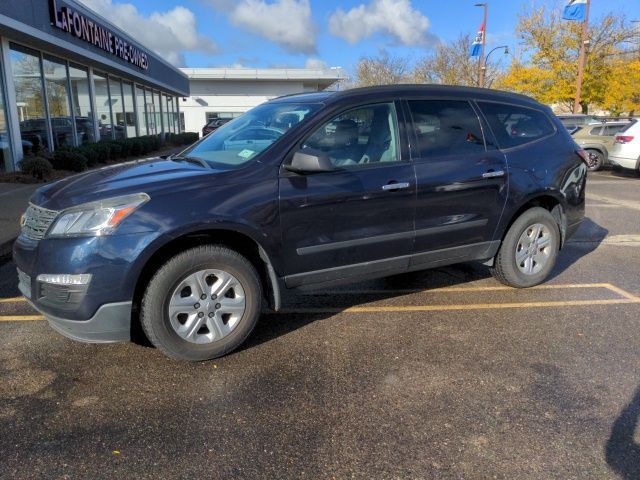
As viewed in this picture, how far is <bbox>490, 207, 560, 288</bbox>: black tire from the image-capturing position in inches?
191

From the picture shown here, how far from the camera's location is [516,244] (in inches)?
192

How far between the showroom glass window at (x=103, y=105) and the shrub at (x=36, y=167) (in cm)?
711

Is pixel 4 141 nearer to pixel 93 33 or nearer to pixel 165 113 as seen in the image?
pixel 93 33

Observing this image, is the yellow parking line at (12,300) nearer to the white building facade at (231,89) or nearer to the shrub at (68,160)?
the shrub at (68,160)

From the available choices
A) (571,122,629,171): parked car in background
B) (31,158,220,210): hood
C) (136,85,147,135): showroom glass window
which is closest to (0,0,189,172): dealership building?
Answer: (136,85,147,135): showroom glass window

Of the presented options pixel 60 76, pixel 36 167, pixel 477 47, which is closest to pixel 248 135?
pixel 36 167

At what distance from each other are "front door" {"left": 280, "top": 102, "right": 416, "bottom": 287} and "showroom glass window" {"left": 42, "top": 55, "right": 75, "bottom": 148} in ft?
43.8

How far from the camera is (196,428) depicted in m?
2.82

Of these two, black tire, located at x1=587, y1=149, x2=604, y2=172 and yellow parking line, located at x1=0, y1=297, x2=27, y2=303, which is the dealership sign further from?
black tire, located at x1=587, y1=149, x2=604, y2=172

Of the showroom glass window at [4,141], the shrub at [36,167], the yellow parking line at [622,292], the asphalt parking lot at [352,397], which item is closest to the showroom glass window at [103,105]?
the showroom glass window at [4,141]

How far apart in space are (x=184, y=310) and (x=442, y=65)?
40529 mm

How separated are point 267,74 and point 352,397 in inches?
1932

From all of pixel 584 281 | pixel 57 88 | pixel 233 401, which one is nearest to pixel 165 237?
pixel 233 401

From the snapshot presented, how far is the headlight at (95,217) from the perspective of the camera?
3133mm
